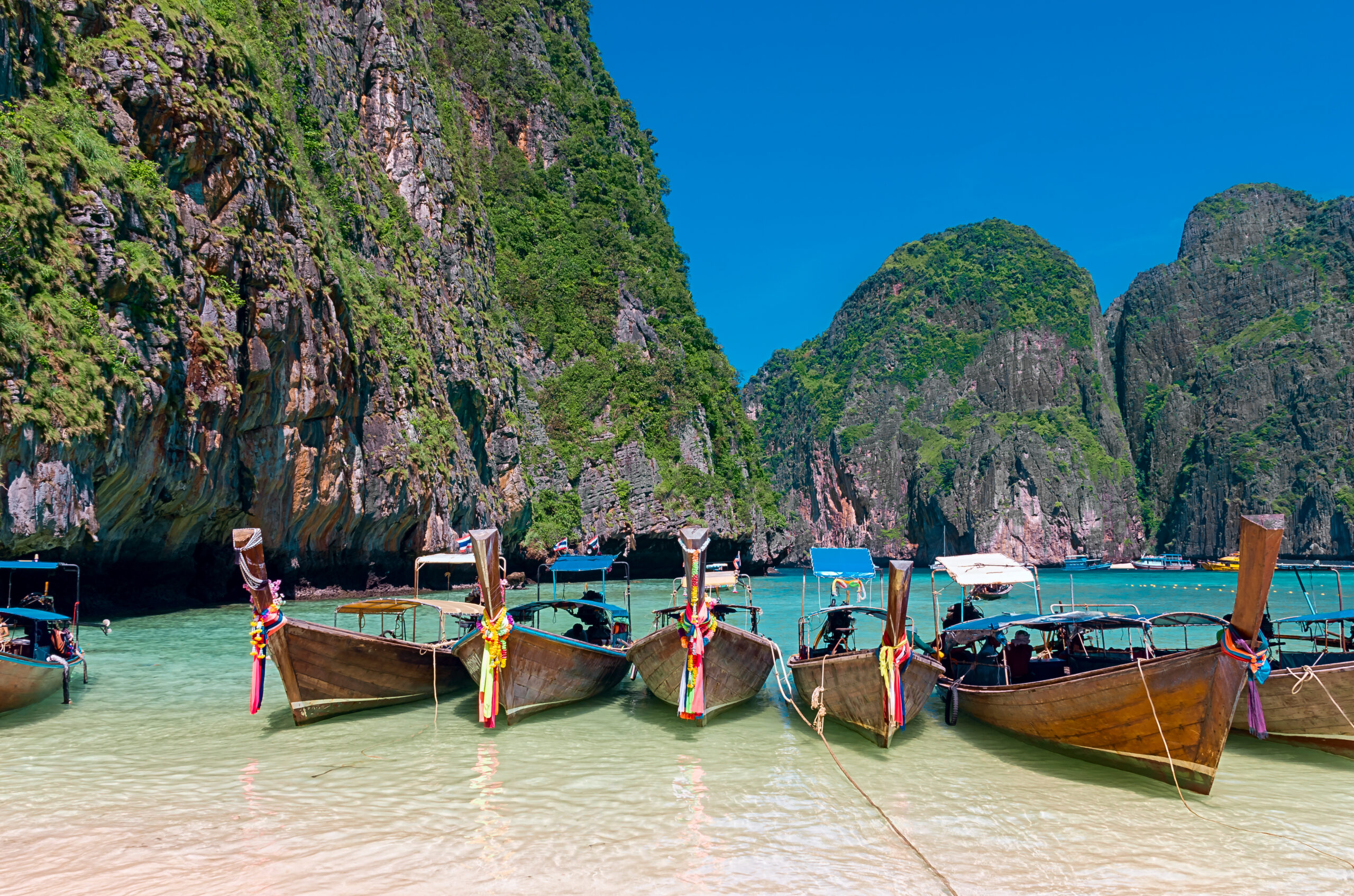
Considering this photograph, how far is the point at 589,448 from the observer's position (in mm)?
56500

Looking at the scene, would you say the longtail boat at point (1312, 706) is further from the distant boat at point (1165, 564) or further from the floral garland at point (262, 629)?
the distant boat at point (1165, 564)

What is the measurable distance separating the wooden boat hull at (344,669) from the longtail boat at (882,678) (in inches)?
234

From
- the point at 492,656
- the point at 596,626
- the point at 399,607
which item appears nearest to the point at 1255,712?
the point at 492,656

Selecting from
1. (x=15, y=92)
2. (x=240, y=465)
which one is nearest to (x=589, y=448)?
(x=240, y=465)

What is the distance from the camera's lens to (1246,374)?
356ft

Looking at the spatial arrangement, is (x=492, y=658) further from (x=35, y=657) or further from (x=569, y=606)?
(x=35, y=657)

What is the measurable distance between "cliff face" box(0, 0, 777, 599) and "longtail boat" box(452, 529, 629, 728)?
1265 centimetres

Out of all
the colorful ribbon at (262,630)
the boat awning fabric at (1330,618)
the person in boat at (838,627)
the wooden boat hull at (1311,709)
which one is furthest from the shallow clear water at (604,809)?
the boat awning fabric at (1330,618)

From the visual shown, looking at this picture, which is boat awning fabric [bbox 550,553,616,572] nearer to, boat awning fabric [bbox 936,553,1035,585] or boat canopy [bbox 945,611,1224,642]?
boat awning fabric [bbox 936,553,1035,585]

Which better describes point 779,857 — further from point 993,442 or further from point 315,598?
point 993,442

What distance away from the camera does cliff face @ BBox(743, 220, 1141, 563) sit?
106 meters

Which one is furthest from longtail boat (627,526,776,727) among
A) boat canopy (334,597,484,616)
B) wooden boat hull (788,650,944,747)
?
boat canopy (334,597,484,616)

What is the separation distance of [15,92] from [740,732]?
22.1 meters

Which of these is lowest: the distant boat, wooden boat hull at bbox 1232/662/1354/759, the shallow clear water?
the distant boat
